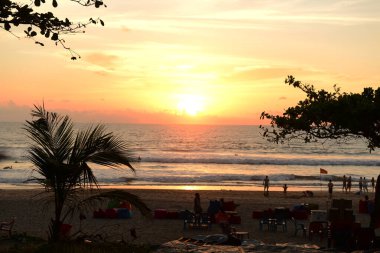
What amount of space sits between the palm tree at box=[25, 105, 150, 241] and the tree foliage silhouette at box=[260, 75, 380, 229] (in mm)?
6837

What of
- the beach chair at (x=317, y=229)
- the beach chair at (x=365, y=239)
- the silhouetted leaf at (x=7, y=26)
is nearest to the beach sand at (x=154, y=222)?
the beach chair at (x=317, y=229)

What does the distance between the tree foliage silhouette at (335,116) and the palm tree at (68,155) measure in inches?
269

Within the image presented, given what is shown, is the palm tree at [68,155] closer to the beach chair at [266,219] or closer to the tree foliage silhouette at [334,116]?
the tree foliage silhouette at [334,116]

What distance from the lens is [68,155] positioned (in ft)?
26.1

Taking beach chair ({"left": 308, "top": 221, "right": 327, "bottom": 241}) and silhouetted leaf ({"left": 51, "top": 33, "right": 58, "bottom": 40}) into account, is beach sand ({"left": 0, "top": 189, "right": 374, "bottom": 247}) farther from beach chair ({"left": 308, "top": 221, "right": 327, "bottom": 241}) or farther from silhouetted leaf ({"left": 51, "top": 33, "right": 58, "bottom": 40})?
silhouetted leaf ({"left": 51, "top": 33, "right": 58, "bottom": 40})

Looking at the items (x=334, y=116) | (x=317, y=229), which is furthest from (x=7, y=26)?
(x=317, y=229)

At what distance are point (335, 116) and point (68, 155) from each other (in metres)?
7.53

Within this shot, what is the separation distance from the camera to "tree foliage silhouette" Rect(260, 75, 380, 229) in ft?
42.1

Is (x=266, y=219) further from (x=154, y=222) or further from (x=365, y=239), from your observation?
(x=365, y=239)

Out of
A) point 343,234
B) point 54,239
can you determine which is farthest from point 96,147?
point 343,234

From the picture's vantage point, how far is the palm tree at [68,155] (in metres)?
7.77

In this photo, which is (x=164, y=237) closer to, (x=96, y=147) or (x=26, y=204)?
(x=96, y=147)

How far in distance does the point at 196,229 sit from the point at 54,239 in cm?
1218

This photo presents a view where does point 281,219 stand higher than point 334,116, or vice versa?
point 334,116
